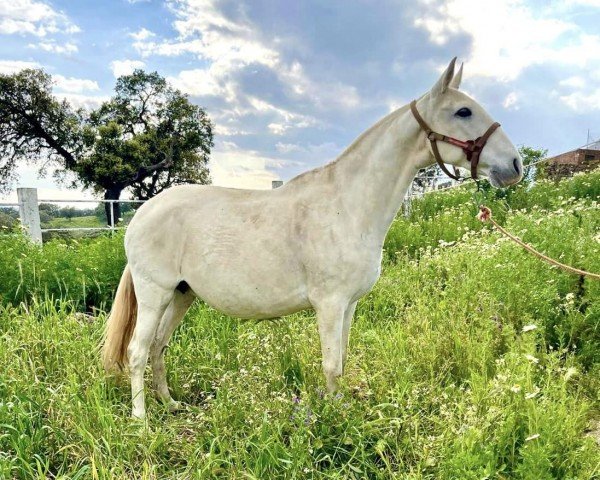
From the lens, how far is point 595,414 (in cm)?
312

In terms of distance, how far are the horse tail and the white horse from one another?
25cm

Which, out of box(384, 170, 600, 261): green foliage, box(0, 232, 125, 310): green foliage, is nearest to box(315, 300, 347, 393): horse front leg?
box(0, 232, 125, 310): green foliage

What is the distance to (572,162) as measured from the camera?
15992 millimetres

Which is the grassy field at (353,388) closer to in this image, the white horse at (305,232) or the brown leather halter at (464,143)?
the white horse at (305,232)

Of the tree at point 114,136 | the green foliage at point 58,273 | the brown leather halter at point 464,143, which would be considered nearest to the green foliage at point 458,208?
the green foliage at point 58,273

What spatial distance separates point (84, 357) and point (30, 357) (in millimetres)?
473

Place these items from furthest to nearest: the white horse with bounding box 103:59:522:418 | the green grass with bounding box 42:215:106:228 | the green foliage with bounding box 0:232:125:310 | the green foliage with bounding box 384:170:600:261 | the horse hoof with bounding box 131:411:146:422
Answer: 1. the green grass with bounding box 42:215:106:228
2. the green foliage with bounding box 384:170:600:261
3. the green foliage with bounding box 0:232:125:310
4. the horse hoof with bounding box 131:411:146:422
5. the white horse with bounding box 103:59:522:418

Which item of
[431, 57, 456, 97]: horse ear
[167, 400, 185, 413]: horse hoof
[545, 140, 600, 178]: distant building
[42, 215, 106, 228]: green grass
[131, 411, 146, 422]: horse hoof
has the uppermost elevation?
[545, 140, 600, 178]: distant building

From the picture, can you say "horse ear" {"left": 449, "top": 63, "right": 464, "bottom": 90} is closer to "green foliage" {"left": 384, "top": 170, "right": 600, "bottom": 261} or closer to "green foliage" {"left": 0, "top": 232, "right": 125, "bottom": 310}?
"green foliage" {"left": 0, "top": 232, "right": 125, "bottom": 310}

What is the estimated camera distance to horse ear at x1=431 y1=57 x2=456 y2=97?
7.88 ft

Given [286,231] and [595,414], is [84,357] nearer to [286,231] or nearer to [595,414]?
[286,231]

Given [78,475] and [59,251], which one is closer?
[78,475]

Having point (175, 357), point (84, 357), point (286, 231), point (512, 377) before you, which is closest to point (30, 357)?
point (84, 357)

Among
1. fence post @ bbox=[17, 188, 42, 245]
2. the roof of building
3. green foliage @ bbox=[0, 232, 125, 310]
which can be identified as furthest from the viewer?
the roof of building
